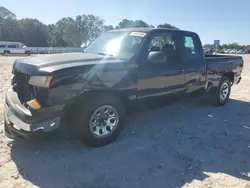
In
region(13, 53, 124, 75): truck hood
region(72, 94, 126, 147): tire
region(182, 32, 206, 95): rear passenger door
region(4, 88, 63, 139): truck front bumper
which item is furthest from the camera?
region(182, 32, 206, 95): rear passenger door

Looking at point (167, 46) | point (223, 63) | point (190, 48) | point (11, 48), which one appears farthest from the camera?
point (11, 48)

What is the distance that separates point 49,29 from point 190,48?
83.3 metres

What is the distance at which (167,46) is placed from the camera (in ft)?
15.8

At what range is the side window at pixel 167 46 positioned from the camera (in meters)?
4.67

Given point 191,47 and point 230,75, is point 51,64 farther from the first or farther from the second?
point 230,75

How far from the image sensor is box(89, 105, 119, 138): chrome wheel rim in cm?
358

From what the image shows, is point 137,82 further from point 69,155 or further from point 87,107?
point 69,155

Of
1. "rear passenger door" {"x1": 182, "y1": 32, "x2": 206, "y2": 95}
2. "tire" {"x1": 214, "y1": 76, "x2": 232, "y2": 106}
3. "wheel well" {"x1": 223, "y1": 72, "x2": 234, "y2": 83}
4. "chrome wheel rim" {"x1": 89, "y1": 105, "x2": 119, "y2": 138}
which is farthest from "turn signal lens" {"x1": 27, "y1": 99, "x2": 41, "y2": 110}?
"wheel well" {"x1": 223, "y1": 72, "x2": 234, "y2": 83}

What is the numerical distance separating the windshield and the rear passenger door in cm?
118

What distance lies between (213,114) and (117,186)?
11.9 feet

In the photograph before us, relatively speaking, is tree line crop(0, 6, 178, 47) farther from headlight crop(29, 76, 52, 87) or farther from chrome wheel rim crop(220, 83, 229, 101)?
headlight crop(29, 76, 52, 87)

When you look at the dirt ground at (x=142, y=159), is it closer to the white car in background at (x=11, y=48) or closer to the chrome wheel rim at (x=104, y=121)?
the chrome wheel rim at (x=104, y=121)

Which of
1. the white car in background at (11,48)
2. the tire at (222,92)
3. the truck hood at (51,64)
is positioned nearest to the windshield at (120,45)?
the truck hood at (51,64)

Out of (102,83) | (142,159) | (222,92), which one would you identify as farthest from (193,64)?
(142,159)
